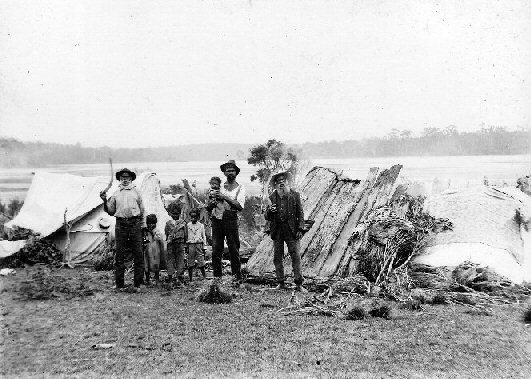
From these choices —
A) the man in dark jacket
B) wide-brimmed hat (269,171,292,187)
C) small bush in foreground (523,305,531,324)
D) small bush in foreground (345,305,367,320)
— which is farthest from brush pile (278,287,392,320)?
wide-brimmed hat (269,171,292,187)

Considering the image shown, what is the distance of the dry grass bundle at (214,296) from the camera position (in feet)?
20.6

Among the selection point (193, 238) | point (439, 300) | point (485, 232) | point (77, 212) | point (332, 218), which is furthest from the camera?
point (77, 212)

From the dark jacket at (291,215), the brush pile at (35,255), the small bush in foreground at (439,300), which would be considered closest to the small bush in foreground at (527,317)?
the small bush in foreground at (439,300)

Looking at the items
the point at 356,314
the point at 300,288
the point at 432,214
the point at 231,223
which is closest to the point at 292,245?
the point at 300,288

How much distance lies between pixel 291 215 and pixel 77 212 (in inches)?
216

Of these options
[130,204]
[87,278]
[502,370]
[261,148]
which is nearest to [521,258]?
[502,370]

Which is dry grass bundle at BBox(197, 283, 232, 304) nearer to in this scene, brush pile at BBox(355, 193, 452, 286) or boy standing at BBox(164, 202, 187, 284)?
boy standing at BBox(164, 202, 187, 284)

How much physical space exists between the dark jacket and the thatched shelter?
1090 mm

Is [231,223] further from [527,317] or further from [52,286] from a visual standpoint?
[527,317]

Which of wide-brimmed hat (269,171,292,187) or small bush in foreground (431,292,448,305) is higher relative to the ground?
wide-brimmed hat (269,171,292,187)

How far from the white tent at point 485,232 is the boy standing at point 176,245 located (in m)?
3.67

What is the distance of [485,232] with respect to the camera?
7914 mm

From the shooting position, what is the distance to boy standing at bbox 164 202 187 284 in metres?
7.59

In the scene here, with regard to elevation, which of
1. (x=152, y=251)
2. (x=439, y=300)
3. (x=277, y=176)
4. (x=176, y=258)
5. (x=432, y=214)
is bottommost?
(x=439, y=300)
